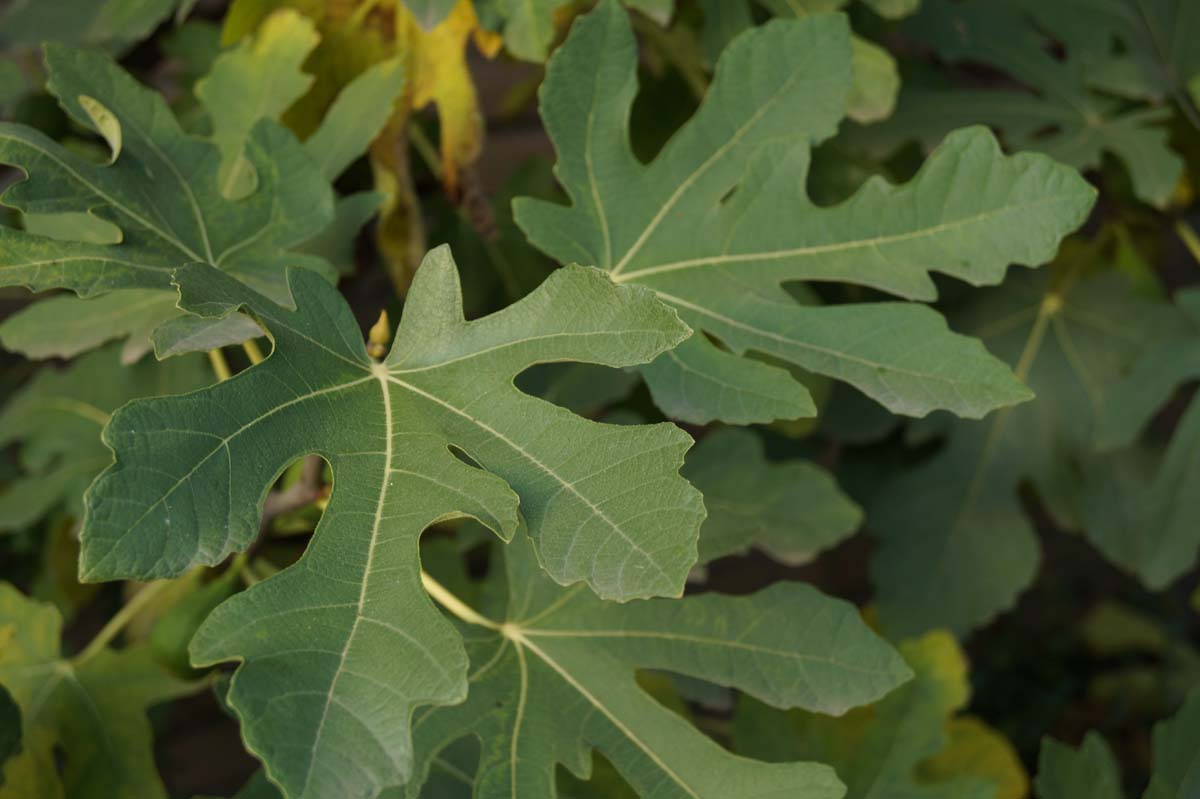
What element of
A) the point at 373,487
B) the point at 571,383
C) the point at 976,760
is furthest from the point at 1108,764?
the point at 373,487

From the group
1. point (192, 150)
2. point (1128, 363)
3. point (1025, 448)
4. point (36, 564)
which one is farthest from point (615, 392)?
point (36, 564)

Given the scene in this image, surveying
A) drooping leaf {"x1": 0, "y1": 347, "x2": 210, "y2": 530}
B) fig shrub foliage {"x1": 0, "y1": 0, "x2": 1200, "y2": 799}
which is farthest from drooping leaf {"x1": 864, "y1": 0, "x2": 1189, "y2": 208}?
drooping leaf {"x1": 0, "y1": 347, "x2": 210, "y2": 530}

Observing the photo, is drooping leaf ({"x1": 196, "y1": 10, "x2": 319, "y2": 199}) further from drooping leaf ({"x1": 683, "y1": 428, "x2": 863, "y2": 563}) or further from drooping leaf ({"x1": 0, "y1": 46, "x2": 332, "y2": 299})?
drooping leaf ({"x1": 683, "y1": 428, "x2": 863, "y2": 563})

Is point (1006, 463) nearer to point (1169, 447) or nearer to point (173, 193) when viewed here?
point (1169, 447)

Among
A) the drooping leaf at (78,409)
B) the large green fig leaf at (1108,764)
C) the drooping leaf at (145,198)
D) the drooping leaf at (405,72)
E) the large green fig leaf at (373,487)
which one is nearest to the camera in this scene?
the large green fig leaf at (373,487)

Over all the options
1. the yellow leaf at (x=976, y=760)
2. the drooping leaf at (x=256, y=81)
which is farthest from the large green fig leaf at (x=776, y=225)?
the yellow leaf at (x=976, y=760)

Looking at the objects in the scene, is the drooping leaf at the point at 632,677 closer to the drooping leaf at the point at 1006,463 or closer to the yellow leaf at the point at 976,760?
the drooping leaf at the point at 1006,463

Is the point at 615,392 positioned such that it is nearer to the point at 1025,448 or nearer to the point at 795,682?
the point at 795,682

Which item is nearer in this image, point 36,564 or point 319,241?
point 319,241
